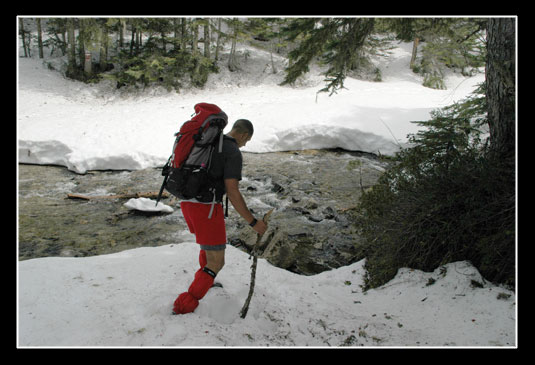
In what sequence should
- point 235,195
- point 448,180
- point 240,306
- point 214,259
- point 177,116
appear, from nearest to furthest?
point 235,195
point 214,259
point 240,306
point 448,180
point 177,116

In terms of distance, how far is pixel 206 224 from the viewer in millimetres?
3270

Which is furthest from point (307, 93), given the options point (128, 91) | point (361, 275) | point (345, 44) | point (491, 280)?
point (491, 280)

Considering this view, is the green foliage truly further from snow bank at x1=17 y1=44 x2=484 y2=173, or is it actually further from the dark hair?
snow bank at x1=17 y1=44 x2=484 y2=173

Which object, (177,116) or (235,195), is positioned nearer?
(235,195)

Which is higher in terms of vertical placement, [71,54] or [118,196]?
[71,54]

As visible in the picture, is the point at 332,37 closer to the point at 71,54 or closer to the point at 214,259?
the point at 214,259

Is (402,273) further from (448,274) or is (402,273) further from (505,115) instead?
(505,115)

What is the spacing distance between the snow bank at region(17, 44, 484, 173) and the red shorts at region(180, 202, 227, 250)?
7.41 meters

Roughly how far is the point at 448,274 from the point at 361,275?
4.63ft

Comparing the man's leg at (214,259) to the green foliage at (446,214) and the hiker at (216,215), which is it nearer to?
the hiker at (216,215)

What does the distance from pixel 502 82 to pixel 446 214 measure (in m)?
1.73

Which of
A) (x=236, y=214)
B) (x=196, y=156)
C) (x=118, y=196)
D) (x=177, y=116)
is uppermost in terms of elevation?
(x=196, y=156)

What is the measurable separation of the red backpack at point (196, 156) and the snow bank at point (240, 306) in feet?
4.08

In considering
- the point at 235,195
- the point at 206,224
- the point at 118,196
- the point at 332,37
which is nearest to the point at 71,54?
the point at 118,196
